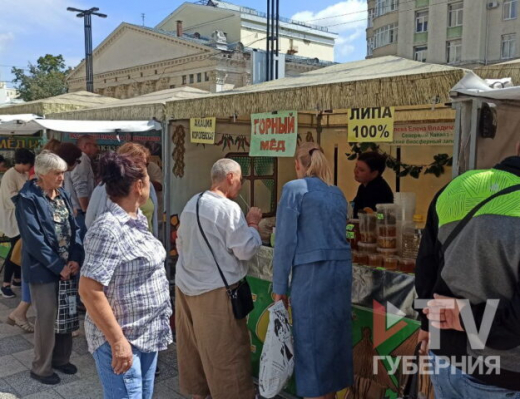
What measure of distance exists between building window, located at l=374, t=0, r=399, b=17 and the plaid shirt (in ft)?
129

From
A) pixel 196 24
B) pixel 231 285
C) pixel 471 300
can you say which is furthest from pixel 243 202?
pixel 196 24

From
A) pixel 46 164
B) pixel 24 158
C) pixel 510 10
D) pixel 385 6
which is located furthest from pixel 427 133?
pixel 385 6

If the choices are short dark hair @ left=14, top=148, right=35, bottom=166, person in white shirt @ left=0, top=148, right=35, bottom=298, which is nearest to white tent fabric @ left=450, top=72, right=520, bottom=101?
short dark hair @ left=14, top=148, right=35, bottom=166

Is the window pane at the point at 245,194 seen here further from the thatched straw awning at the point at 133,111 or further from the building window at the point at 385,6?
the building window at the point at 385,6

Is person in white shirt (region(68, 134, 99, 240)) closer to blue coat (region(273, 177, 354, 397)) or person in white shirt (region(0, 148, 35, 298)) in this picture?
person in white shirt (region(0, 148, 35, 298))

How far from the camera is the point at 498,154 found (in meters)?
2.46

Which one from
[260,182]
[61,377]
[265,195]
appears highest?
[260,182]

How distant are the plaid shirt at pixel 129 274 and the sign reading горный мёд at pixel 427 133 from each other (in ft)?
12.9

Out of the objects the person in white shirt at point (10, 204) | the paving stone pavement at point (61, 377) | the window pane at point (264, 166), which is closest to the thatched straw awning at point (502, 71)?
the paving stone pavement at point (61, 377)

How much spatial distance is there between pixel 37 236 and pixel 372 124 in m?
2.34

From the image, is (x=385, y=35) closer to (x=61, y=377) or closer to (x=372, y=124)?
(x=372, y=124)

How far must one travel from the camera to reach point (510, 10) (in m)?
31.7

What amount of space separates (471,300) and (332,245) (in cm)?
113

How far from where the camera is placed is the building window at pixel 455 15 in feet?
111
